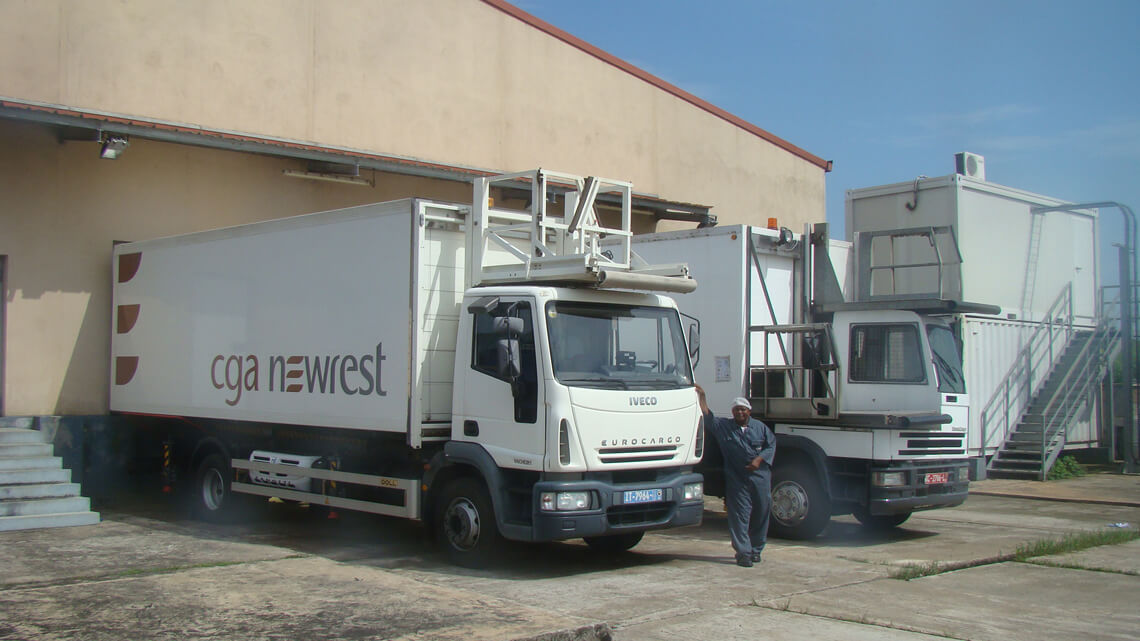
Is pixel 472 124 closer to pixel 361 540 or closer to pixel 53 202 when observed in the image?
pixel 53 202

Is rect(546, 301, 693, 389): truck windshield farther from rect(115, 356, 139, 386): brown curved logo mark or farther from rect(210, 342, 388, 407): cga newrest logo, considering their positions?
rect(115, 356, 139, 386): brown curved logo mark

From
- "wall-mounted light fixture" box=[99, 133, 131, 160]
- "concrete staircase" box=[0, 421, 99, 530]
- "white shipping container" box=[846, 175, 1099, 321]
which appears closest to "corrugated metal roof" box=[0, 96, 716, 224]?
"wall-mounted light fixture" box=[99, 133, 131, 160]

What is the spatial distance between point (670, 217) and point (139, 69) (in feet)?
33.4

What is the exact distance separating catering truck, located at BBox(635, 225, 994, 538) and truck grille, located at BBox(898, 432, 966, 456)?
0.01m

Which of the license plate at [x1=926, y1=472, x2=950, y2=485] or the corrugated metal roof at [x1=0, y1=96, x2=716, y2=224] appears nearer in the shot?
the license plate at [x1=926, y1=472, x2=950, y2=485]

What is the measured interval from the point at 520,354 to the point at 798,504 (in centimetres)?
393

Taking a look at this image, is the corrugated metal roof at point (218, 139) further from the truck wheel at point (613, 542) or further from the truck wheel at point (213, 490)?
the truck wheel at point (613, 542)

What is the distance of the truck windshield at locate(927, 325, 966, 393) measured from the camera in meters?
11.3

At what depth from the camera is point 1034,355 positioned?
1895 centimetres

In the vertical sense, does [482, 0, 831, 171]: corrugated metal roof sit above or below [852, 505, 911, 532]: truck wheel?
above

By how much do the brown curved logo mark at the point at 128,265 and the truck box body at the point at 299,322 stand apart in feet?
0.09

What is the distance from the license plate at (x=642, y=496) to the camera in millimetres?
8897

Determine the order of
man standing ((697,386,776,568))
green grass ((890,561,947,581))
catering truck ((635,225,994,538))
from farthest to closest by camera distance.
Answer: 1. catering truck ((635,225,994,538))
2. man standing ((697,386,776,568))
3. green grass ((890,561,947,581))

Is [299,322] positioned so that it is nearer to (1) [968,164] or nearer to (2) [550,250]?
(2) [550,250]
